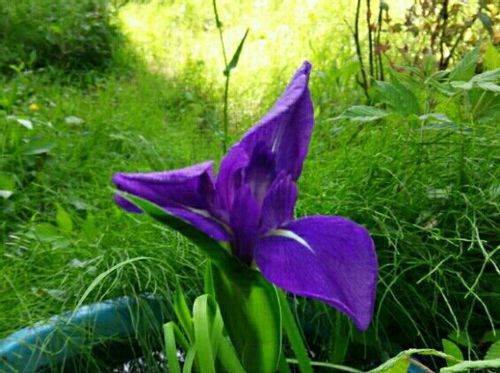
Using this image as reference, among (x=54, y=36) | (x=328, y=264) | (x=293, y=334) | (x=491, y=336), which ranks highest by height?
(x=54, y=36)

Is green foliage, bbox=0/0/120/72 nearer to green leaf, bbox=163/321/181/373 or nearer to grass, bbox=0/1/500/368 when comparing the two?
grass, bbox=0/1/500/368

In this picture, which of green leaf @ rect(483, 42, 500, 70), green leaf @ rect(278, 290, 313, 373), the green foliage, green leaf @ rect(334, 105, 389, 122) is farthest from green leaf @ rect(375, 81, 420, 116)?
the green foliage

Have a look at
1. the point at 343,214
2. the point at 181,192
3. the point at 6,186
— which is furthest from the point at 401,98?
the point at 6,186

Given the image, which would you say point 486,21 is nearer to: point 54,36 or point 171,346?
point 171,346

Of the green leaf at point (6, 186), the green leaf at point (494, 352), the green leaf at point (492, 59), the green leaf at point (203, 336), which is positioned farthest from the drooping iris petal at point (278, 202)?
the green leaf at point (6, 186)

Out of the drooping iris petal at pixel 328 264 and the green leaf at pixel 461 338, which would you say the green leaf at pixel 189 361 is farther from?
the green leaf at pixel 461 338

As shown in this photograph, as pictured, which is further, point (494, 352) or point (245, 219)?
point (494, 352)
